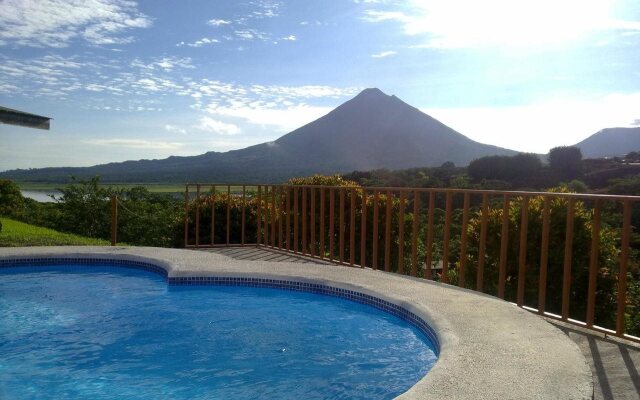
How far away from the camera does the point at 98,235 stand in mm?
15336

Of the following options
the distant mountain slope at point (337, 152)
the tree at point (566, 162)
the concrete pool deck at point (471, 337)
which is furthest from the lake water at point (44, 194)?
the tree at point (566, 162)

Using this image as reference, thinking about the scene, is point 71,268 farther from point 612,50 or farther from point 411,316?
point 612,50

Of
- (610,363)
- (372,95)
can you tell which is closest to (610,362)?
(610,363)

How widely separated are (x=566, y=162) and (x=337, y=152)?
2762 cm

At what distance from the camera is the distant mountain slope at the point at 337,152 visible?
50.5m

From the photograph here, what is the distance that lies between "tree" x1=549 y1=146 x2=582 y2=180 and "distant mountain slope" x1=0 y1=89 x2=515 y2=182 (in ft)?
64.7

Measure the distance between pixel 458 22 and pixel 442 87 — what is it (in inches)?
295

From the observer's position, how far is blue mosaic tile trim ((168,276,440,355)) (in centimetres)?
405

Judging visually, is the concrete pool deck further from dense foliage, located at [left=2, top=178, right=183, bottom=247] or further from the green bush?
dense foliage, located at [left=2, top=178, right=183, bottom=247]

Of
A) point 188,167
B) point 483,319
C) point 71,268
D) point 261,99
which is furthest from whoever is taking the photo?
point 188,167

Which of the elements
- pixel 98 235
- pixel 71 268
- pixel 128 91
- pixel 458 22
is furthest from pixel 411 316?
pixel 128 91

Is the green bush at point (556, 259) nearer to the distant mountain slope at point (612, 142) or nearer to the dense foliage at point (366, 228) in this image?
the dense foliage at point (366, 228)

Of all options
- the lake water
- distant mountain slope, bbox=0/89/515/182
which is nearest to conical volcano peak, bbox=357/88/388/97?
distant mountain slope, bbox=0/89/515/182

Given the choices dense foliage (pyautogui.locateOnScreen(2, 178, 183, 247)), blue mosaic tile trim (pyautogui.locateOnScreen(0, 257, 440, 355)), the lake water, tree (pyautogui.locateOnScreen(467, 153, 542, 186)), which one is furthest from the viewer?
tree (pyautogui.locateOnScreen(467, 153, 542, 186))
